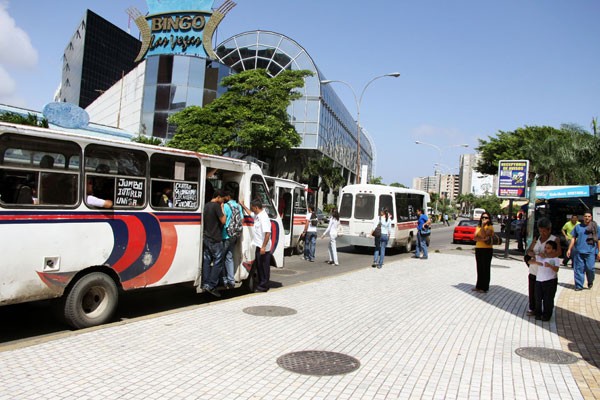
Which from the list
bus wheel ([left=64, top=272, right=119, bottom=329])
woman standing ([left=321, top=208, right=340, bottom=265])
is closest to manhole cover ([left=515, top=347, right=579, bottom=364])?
bus wheel ([left=64, top=272, right=119, bottom=329])

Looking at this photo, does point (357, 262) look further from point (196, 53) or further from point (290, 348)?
point (196, 53)

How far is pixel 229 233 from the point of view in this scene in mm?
8641

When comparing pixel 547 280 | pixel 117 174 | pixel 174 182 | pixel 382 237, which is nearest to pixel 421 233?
pixel 382 237

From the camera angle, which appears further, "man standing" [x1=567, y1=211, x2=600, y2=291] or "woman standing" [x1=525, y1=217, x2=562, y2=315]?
"man standing" [x1=567, y1=211, x2=600, y2=291]

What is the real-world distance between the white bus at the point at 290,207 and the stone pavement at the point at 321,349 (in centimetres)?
722

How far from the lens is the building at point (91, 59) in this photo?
307 feet

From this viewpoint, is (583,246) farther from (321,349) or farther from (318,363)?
(318,363)

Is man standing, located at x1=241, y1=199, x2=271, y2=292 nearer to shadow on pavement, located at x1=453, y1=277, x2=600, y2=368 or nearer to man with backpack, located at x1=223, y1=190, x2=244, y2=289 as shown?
man with backpack, located at x1=223, y1=190, x2=244, y2=289

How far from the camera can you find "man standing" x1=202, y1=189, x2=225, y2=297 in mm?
8297

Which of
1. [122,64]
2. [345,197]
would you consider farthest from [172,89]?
[122,64]

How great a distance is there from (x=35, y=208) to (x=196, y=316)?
2735mm

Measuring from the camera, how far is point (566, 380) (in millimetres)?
5223

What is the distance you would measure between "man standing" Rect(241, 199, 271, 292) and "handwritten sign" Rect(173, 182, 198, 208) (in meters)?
1.36

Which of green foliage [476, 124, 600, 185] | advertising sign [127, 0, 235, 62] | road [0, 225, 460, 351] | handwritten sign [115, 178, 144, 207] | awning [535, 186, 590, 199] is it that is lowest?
road [0, 225, 460, 351]
